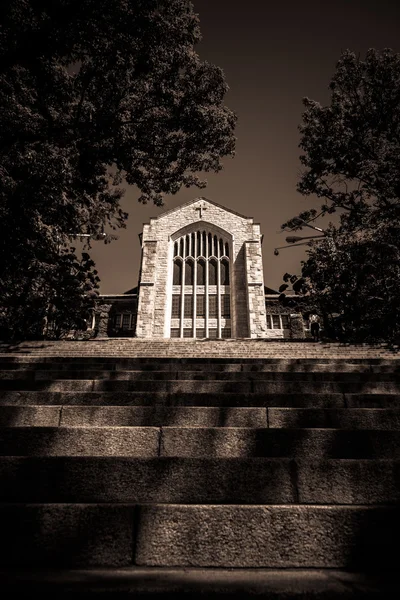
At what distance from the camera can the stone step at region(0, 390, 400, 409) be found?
128 inches

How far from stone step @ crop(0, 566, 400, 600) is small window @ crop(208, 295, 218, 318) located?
832 inches

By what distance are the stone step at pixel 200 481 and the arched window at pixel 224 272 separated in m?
21.8

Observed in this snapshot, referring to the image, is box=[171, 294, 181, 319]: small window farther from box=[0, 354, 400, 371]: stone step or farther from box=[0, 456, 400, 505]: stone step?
box=[0, 456, 400, 505]: stone step

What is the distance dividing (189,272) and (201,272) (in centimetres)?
90

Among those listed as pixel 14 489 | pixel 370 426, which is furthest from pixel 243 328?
pixel 14 489

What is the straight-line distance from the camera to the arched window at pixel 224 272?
23703 millimetres

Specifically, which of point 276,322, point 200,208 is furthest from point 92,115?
point 276,322

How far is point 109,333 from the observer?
83.2 feet

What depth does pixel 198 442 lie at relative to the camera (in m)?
2.40

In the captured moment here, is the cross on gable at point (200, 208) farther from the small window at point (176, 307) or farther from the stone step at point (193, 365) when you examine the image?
the stone step at point (193, 365)

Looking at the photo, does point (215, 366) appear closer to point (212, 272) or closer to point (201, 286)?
point (201, 286)

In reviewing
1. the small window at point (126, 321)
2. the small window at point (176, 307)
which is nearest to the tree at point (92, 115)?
the small window at point (176, 307)

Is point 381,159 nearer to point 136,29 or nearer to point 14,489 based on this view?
point 136,29

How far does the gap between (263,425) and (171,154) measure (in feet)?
34.3
